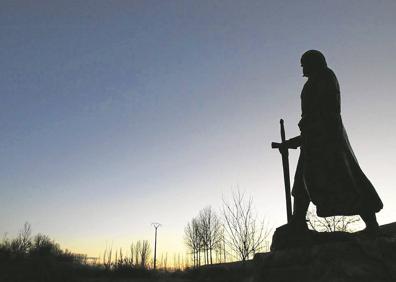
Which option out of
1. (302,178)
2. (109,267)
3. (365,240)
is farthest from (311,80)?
(109,267)

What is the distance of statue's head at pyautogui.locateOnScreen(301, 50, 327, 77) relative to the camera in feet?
13.6

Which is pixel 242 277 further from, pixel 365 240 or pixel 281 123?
pixel 365 240

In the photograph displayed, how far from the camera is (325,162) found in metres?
3.71

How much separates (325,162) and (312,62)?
129cm

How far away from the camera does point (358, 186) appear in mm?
3564

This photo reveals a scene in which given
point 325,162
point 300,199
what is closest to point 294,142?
point 325,162

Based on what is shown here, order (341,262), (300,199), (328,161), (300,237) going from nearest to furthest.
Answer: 1. (341,262)
2. (300,237)
3. (328,161)
4. (300,199)

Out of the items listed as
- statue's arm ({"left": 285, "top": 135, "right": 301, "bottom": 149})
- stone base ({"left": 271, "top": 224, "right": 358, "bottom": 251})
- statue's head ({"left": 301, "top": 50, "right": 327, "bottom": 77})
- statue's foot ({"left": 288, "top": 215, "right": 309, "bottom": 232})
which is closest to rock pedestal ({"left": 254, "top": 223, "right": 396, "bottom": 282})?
stone base ({"left": 271, "top": 224, "right": 358, "bottom": 251})

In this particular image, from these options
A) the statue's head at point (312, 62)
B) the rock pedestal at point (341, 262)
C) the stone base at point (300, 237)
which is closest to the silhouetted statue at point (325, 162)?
the statue's head at point (312, 62)

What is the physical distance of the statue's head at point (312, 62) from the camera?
415 centimetres

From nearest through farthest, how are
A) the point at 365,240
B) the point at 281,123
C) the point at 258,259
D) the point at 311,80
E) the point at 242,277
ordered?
the point at 365,240, the point at 258,259, the point at 311,80, the point at 281,123, the point at 242,277

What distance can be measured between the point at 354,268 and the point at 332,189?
935mm

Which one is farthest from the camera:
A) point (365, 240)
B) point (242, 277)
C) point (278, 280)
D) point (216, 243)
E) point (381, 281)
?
point (216, 243)

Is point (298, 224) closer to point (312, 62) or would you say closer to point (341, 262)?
point (341, 262)
